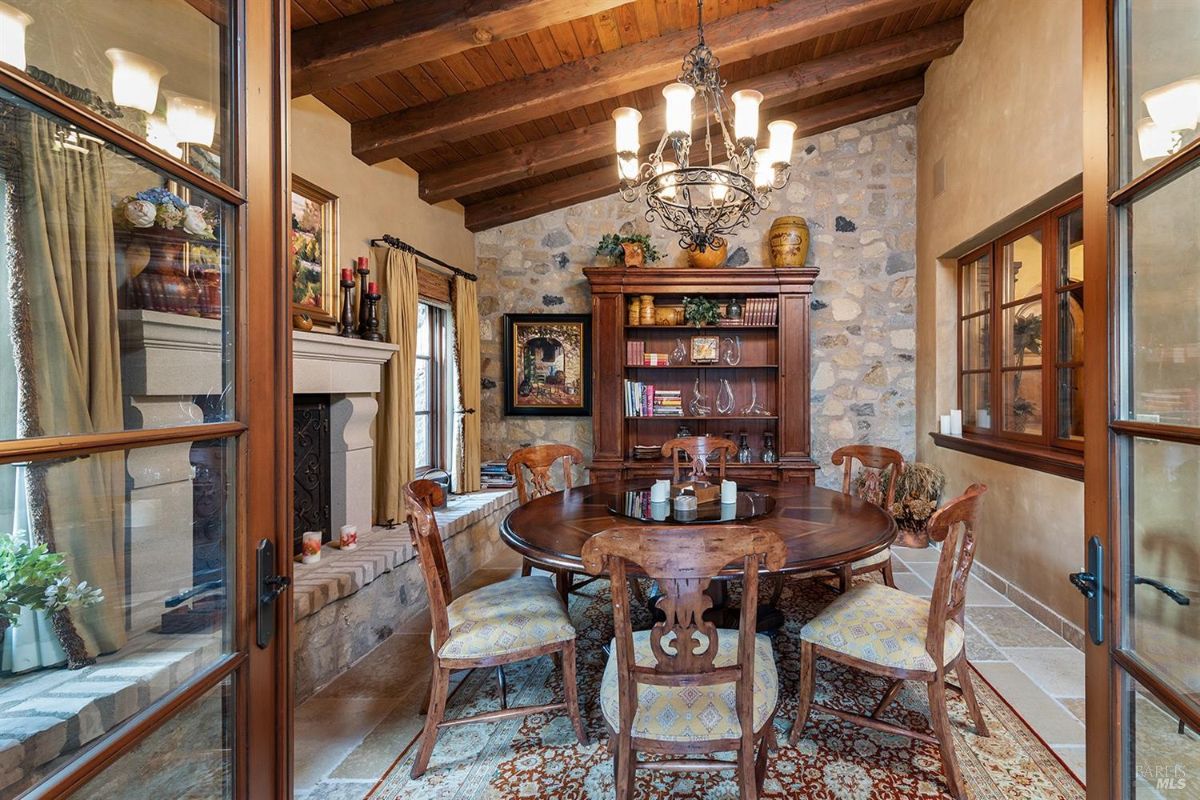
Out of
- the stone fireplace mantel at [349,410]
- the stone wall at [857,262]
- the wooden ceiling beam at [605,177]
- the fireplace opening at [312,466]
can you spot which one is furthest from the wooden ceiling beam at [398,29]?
the stone wall at [857,262]

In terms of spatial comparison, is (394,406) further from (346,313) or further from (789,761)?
(789,761)

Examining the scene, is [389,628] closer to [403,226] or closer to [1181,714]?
[403,226]

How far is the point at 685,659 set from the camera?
1.33m

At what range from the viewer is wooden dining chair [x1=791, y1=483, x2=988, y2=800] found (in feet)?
5.11

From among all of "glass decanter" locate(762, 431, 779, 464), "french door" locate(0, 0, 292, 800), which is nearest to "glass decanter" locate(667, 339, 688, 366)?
"glass decanter" locate(762, 431, 779, 464)

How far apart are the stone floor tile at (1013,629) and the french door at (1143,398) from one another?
6.28 feet

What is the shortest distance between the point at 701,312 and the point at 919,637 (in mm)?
2917

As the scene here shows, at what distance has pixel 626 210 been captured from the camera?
4.62 metres

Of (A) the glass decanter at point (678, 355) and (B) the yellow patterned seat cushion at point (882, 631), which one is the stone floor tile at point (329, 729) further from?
(A) the glass decanter at point (678, 355)

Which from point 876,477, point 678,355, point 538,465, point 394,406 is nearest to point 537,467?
point 538,465

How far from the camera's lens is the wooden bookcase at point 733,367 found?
4168 mm

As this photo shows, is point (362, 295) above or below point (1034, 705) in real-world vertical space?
above

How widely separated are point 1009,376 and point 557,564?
10.4ft

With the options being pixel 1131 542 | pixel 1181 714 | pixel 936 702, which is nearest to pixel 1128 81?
pixel 1131 542
